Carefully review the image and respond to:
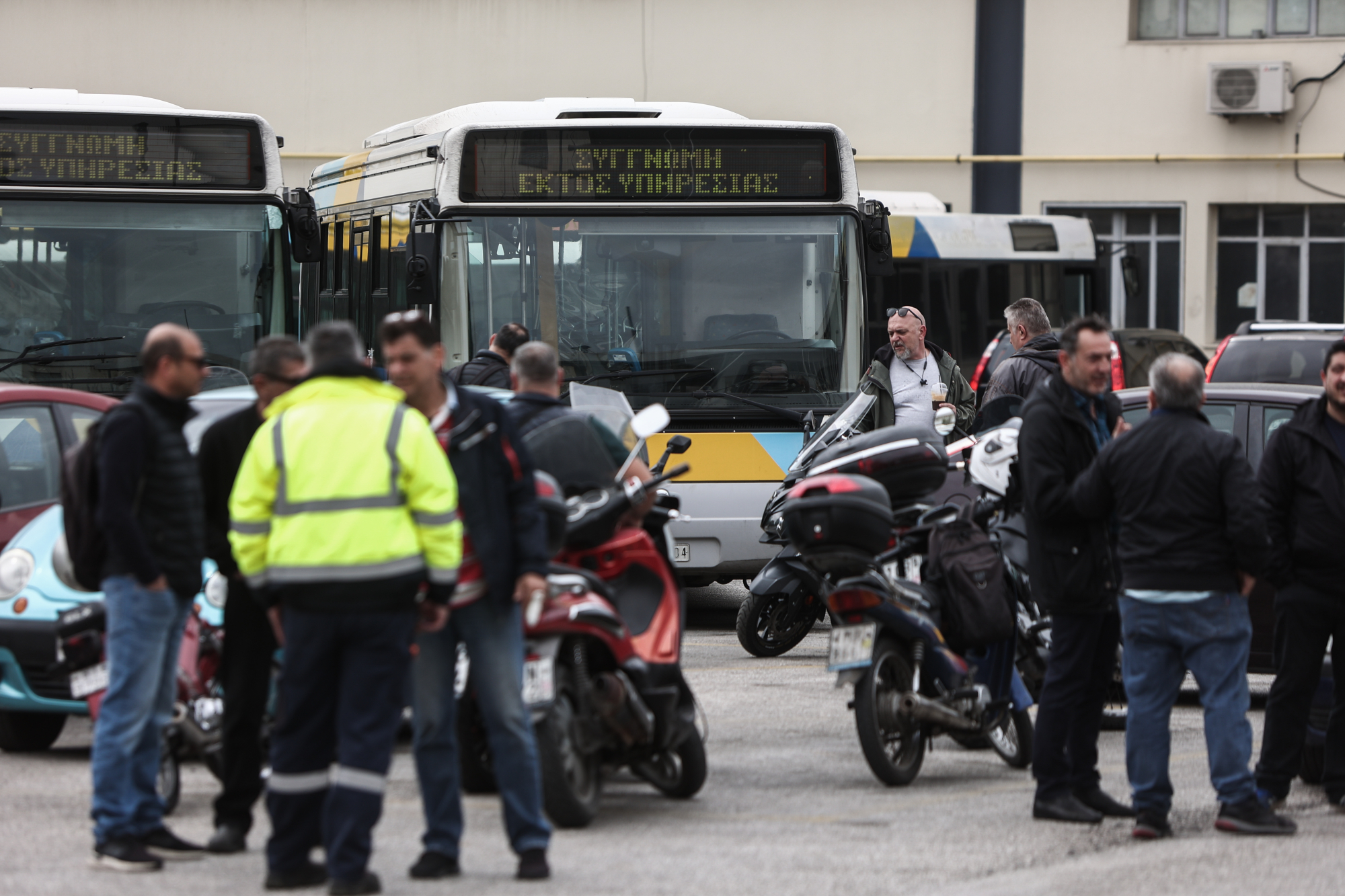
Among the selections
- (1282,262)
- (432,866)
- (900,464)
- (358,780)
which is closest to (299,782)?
(358,780)

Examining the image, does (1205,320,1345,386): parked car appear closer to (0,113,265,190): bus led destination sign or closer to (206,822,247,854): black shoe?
(0,113,265,190): bus led destination sign

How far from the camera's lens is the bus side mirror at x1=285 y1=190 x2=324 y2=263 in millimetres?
11547

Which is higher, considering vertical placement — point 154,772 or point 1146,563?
point 1146,563

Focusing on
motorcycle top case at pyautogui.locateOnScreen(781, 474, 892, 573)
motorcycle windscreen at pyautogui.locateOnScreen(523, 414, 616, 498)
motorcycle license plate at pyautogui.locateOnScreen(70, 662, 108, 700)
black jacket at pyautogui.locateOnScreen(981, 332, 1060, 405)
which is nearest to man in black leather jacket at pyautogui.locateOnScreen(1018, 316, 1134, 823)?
motorcycle top case at pyautogui.locateOnScreen(781, 474, 892, 573)

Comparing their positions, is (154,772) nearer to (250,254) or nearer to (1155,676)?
(1155,676)

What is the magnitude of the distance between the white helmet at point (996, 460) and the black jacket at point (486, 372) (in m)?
3.00

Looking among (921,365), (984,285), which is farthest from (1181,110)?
(921,365)

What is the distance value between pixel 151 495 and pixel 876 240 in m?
6.26

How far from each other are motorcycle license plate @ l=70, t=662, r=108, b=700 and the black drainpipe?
22.5 meters

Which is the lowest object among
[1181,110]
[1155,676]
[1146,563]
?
[1155,676]

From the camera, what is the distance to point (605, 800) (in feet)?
23.4

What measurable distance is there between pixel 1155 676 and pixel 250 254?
264 inches

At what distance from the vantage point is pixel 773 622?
1055 centimetres

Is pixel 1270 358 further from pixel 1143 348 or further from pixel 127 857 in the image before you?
pixel 127 857
